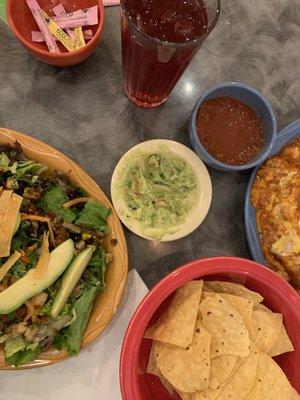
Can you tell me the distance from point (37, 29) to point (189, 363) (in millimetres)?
1173

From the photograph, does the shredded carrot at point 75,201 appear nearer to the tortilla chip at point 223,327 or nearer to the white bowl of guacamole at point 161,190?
the white bowl of guacamole at point 161,190

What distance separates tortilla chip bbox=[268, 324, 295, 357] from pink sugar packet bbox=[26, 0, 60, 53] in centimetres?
116

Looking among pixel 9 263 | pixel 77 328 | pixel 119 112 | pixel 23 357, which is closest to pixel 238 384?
pixel 77 328

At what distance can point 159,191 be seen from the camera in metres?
1.55

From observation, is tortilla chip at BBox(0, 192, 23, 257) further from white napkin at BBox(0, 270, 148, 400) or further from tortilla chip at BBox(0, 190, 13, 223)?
white napkin at BBox(0, 270, 148, 400)

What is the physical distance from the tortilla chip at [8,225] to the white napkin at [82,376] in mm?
435

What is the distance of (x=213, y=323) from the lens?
1331mm

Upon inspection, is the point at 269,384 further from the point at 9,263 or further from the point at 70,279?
the point at 9,263

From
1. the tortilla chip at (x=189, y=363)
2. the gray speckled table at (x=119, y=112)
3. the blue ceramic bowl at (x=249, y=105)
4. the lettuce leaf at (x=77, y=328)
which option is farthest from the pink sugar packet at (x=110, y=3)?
the tortilla chip at (x=189, y=363)

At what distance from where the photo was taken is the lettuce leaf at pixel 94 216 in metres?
1.45

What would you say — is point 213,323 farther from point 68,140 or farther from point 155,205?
point 68,140

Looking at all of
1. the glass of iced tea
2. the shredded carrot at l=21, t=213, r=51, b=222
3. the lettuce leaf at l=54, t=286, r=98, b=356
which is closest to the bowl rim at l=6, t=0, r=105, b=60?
the glass of iced tea

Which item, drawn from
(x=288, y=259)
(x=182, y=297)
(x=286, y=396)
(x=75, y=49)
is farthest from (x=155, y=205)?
(x=286, y=396)

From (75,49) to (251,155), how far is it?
0.68 m
